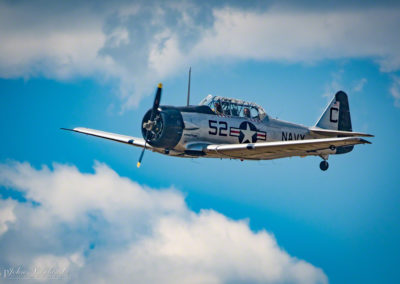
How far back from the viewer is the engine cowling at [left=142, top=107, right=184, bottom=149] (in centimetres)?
2062

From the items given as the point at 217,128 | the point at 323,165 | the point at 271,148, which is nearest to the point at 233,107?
the point at 217,128

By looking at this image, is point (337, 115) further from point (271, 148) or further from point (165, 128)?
point (165, 128)

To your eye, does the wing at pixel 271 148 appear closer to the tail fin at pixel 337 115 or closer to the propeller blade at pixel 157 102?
the propeller blade at pixel 157 102

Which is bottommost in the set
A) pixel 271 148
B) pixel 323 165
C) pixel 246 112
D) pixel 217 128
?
pixel 323 165

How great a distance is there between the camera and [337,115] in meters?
26.9

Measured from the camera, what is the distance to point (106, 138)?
24281mm

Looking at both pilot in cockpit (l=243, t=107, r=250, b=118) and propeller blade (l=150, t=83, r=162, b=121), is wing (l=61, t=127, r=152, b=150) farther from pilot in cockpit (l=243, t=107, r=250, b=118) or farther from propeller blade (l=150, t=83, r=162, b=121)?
pilot in cockpit (l=243, t=107, r=250, b=118)

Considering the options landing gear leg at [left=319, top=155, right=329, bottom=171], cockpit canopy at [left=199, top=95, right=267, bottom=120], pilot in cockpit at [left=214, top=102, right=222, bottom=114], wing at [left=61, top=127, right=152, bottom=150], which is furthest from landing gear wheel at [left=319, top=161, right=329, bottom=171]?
wing at [left=61, top=127, right=152, bottom=150]

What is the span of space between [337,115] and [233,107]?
6.65 metres

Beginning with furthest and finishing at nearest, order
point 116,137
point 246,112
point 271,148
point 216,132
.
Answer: point 116,137 < point 246,112 < point 216,132 < point 271,148

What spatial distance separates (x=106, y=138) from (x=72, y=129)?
6.22 feet

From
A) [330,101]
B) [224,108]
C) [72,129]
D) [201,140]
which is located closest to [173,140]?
[201,140]

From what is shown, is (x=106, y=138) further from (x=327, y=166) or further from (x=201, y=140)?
(x=327, y=166)

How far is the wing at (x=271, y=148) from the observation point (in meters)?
18.5
